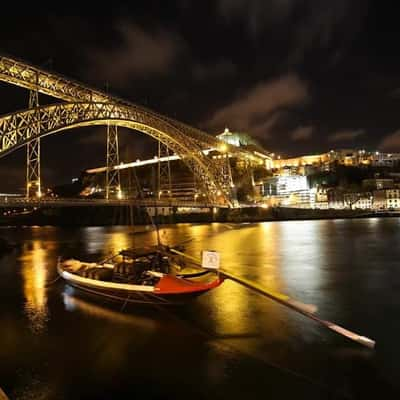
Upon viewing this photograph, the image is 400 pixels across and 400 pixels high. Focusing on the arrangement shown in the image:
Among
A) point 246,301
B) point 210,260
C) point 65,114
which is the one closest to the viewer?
point 210,260

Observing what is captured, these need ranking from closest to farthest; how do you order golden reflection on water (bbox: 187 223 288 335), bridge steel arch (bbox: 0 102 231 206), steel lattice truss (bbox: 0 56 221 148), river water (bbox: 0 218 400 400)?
river water (bbox: 0 218 400 400) → golden reflection on water (bbox: 187 223 288 335) → steel lattice truss (bbox: 0 56 221 148) → bridge steel arch (bbox: 0 102 231 206)

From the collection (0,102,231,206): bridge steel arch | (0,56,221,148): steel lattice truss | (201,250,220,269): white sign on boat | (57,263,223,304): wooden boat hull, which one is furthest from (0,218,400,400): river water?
(0,56,221,148): steel lattice truss

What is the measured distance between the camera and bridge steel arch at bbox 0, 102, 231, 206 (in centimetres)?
2077

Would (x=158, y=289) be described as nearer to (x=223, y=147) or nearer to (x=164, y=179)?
(x=223, y=147)

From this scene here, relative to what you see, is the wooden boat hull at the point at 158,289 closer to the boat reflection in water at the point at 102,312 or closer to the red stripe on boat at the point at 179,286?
the red stripe on boat at the point at 179,286

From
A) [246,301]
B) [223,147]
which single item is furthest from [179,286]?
[223,147]

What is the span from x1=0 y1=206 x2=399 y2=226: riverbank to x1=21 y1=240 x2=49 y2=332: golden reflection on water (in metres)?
41.4

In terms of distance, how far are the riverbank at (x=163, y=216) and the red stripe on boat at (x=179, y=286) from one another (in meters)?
51.7

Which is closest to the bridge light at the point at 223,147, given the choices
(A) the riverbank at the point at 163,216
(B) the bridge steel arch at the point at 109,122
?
(B) the bridge steel arch at the point at 109,122

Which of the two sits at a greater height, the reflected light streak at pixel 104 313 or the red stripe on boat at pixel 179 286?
the red stripe on boat at pixel 179 286

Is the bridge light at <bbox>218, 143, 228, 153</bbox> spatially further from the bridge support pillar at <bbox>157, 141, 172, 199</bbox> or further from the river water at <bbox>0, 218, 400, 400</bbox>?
the river water at <bbox>0, 218, 400, 400</bbox>

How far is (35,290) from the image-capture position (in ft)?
40.1

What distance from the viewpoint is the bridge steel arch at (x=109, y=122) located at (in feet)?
68.1

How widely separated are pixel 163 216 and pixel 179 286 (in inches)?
2188
